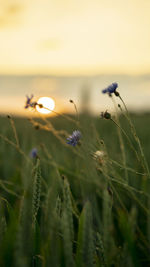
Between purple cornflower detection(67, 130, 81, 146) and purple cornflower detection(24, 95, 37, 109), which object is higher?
purple cornflower detection(24, 95, 37, 109)

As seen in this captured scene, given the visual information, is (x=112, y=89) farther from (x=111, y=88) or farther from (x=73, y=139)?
(x=73, y=139)

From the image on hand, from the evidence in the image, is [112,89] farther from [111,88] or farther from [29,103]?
[29,103]

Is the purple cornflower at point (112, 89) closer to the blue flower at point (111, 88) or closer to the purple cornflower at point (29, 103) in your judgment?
the blue flower at point (111, 88)

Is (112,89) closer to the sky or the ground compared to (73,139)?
closer to the sky

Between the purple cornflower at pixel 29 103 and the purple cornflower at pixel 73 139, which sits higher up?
the purple cornflower at pixel 29 103

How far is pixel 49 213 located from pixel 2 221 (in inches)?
11.0

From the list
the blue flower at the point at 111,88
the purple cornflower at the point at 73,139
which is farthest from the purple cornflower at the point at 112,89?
the purple cornflower at the point at 73,139

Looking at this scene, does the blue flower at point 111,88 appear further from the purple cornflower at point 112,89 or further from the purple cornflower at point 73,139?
the purple cornflower at point 73,139

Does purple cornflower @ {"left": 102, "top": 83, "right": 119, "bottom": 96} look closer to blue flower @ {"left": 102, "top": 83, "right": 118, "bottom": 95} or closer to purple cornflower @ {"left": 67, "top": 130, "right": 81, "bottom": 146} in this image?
blue flower @ {"left": 102, "top": 83, "right": 118, "bottom": 95}

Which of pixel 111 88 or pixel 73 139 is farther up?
pixel 111 88

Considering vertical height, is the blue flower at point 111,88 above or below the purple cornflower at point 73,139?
above

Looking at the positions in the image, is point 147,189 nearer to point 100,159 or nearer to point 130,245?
point 100,159

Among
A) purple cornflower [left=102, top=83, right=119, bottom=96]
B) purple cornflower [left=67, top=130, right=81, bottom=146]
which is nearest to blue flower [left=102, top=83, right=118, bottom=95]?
purple cornflower [left=102, top=83, right=119, bottom=96]

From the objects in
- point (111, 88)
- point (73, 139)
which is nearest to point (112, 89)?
point (111, 88)
